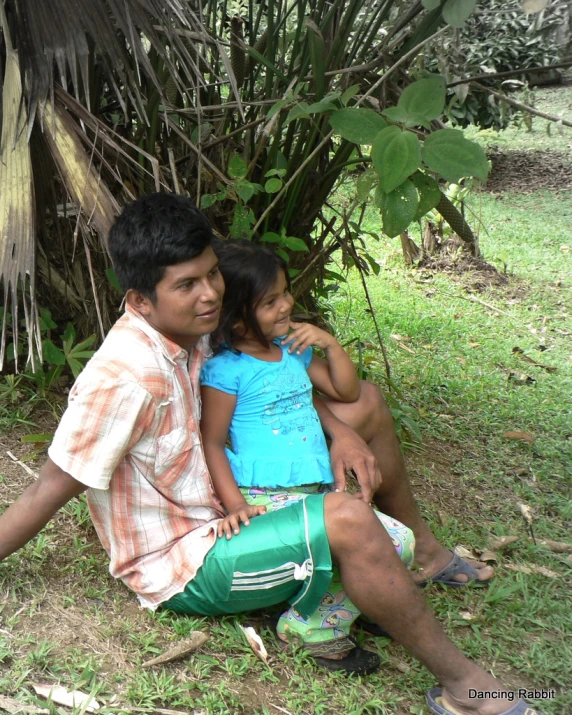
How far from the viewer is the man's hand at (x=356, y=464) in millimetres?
2039

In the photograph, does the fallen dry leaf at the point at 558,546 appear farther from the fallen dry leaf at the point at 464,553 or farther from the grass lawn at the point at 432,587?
the fallen dry leaf at the point at 464,553

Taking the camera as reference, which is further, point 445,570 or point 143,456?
point 445,570

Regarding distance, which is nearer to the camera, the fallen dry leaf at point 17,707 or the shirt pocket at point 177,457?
the fallen dry leaf at point 17,707

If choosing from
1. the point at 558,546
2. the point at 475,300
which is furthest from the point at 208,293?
the point at 475,300

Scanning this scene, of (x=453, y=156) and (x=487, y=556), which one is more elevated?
(x=453, y=156)

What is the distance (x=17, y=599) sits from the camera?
77.3 inches

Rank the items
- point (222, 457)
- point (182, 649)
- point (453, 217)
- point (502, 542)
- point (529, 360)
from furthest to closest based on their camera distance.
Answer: point (529, 360) < point (453, 217) < point (502, 542) < point (222, 457) < point (182, 649)

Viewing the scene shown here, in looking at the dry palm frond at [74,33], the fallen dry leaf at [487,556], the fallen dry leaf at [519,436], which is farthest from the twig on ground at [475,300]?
the dry palm frond at [74,33]

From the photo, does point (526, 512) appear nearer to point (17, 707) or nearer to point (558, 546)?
point (558, 546)

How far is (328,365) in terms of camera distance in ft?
7.22

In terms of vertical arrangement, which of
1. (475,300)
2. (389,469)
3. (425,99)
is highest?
(425,99)

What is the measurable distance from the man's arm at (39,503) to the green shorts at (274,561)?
36 cm

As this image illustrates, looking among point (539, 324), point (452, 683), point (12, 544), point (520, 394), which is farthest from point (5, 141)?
point (539, 324)

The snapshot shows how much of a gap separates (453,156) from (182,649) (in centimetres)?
133
